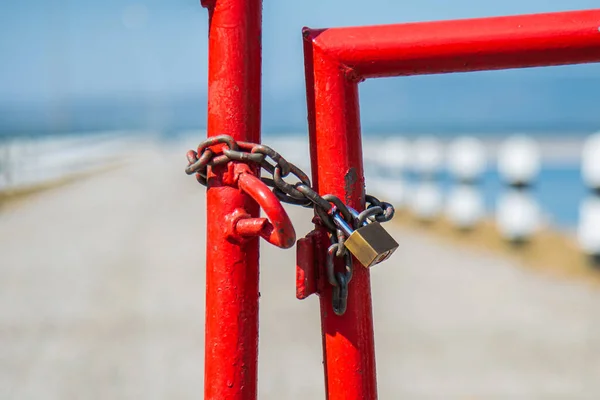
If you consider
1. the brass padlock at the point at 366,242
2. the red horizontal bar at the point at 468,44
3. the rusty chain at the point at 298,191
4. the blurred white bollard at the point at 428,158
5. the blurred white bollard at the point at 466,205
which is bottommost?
the brass padlock at the point at 366,242

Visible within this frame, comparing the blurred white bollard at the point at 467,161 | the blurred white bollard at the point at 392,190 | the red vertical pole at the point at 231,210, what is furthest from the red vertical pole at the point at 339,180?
the blurred white bollard at the point at 392,190

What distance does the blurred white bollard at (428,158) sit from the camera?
10.1 m

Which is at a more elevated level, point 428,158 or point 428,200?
point 428,158

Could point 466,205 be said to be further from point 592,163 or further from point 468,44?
point 468,44

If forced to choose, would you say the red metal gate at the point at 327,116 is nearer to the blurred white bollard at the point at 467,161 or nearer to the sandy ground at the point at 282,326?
the sandy ground at the point at 282,326

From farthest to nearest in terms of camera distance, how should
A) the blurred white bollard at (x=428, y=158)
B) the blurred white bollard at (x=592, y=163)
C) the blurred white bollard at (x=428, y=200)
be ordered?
the blurred white bollard at (x=428, y=158), the blurred white bollard at (x=428, y=200), the blurred white bollard at (x=592, y=163)

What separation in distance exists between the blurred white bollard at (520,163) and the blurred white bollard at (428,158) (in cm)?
211

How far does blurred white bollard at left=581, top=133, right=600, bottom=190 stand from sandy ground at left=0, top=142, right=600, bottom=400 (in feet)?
2.95

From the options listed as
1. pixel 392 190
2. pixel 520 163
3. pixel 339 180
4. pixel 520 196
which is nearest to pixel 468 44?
pixel 339 180

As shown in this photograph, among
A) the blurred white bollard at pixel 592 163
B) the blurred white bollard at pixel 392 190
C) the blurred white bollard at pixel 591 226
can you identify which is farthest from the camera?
the blurred white bollard at pixel 392 190

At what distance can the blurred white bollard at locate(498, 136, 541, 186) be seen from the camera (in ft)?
25.0

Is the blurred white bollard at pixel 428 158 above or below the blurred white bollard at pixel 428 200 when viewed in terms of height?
above

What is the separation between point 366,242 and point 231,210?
26cm

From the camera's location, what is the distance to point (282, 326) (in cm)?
510
